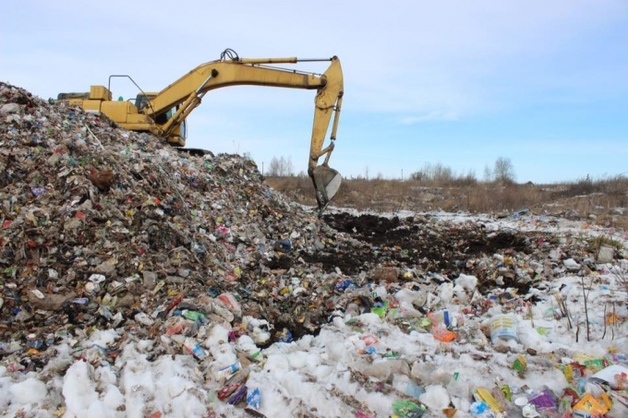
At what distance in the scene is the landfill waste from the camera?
253cm

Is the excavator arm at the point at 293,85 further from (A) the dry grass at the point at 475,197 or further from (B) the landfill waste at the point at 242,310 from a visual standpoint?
(A) the dry grass at the point at 475,197

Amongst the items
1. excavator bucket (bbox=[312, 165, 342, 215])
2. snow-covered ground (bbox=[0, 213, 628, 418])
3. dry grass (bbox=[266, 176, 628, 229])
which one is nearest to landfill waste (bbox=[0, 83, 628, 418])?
Answer: snow-covered ground (bbox=[0, 213, 628, 418])

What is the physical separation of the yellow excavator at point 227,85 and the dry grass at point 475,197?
6484 millimetres

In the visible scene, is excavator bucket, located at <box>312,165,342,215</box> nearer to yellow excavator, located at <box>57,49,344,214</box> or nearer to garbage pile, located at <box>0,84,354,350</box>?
yellow excavator, located at <box>57,49,344,214</box>

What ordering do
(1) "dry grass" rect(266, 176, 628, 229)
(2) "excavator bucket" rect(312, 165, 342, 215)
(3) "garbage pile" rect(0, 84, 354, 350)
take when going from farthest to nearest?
(1) "dry grass" rect(266, 176, 628, 229) < (2) "excavator bucket" rect(312, 165, 342, 215) < (3) "garbage pile" rect(0, 84, 354, 350)

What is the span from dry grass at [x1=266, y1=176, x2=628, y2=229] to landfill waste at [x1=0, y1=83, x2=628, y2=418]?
659 cm

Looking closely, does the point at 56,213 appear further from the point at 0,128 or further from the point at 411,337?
the point at 411,337

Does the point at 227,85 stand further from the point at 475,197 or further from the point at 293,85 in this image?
the point at 475,197

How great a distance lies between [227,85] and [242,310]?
224 inches

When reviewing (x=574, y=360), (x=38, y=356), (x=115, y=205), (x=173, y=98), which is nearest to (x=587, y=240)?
(x=574, y=360)

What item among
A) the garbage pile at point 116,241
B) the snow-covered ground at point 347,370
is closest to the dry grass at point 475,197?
the snow-covered ground at point 347,370

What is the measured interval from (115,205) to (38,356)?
2.04 m

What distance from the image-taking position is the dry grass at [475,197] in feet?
40.3

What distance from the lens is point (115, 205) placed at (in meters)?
4.64
